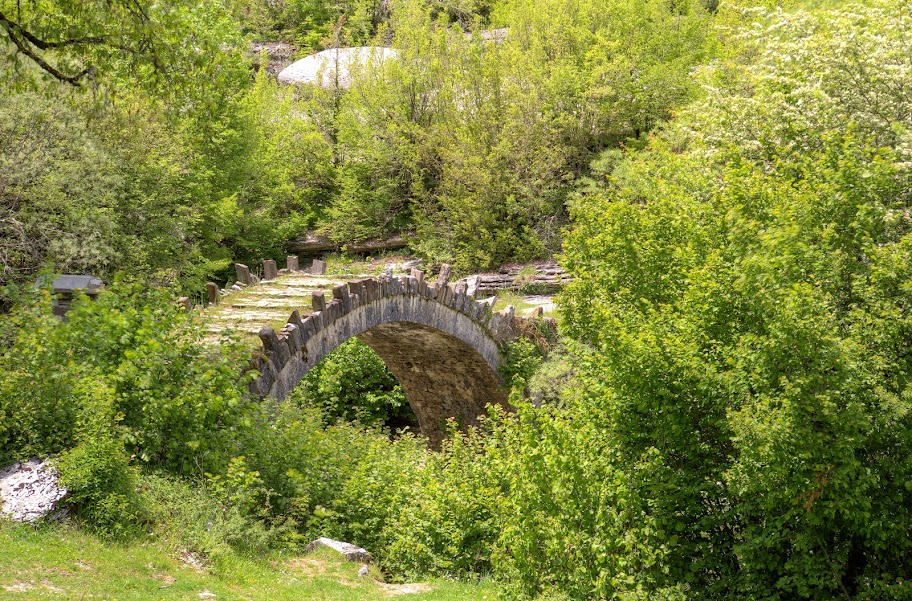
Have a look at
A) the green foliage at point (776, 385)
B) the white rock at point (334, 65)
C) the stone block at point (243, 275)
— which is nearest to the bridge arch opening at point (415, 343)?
the stone block at point (243, 275)

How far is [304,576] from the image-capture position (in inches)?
345

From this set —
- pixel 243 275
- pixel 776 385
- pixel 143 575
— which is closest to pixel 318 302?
pixel 243 275

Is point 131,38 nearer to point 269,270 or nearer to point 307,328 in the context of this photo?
point 307,328

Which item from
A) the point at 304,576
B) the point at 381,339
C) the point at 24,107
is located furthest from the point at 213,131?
the point at 304,576

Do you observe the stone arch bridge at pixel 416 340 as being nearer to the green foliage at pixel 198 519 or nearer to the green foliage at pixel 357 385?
the green foliage at pixel 357 385

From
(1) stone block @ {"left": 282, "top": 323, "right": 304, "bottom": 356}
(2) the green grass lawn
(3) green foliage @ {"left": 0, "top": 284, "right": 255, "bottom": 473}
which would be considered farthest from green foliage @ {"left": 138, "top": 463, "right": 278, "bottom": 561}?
(1) stone block @ {"left": 282, "top": 323, "right": 304, "bottom": 356}

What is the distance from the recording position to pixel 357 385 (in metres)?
23.6

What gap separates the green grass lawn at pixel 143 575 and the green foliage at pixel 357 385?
13.9 meters

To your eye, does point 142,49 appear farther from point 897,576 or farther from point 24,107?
point 24,107

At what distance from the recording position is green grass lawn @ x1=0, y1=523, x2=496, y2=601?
21.7 ft

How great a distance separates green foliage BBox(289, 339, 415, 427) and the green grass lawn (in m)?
13.9

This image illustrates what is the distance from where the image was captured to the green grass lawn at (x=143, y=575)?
6.62 meters

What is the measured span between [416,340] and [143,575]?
1209 centimetres

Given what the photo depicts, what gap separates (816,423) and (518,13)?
97.9 ft
